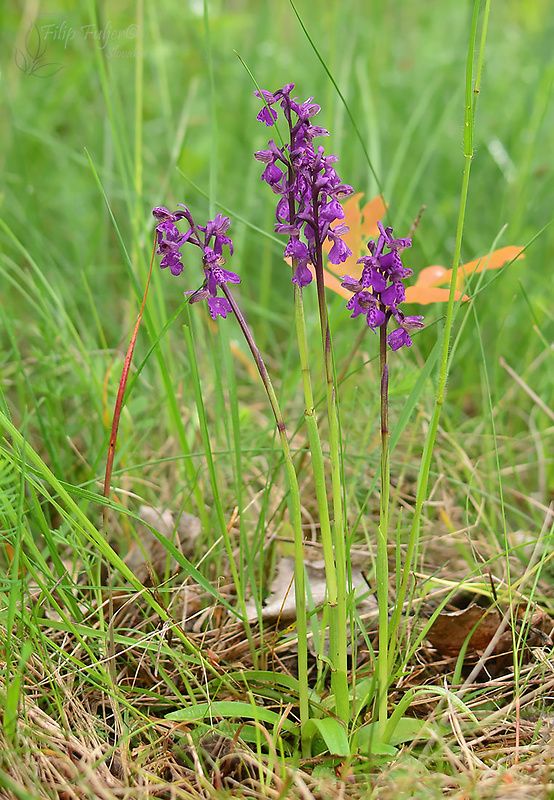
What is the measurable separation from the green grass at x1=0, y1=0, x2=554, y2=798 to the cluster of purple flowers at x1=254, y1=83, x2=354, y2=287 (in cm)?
22

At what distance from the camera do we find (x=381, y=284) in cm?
100

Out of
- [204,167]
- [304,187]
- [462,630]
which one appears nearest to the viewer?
[304,187]

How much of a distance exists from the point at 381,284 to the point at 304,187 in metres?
→ 0.18

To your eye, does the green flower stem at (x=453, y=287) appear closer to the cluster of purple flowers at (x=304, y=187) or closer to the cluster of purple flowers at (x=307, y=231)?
the cluster of purple flowers at (x=307, y=231)

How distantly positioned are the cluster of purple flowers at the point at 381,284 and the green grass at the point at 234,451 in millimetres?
159

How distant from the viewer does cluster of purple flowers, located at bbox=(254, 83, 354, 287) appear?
973 mm

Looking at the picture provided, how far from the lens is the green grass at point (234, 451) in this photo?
3.58 feet

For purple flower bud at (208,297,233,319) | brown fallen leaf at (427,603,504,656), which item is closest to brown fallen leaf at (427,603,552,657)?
brown fallen leaf at (427,603,504,656)

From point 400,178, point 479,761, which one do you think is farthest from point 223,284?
point 400,178

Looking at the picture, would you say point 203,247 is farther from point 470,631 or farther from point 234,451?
point 470,631

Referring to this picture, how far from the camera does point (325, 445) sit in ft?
6.42

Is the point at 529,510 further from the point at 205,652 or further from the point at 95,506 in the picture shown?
the point at 95,506

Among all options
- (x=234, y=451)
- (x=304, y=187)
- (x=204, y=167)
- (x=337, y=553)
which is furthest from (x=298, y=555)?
(x=204, y=167)

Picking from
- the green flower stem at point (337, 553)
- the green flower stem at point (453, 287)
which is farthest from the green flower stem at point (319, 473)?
the green flower stem at point (453, 287)
